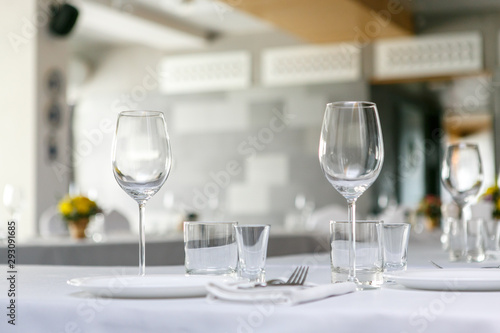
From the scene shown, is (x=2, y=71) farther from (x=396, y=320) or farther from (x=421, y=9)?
(x=396, y=320)

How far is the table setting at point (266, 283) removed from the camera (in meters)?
0.75

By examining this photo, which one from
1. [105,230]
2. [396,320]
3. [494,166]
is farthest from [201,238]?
[494,166]

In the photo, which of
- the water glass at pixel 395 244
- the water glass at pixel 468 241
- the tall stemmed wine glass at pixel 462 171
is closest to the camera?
the water glass at pixel 395 244

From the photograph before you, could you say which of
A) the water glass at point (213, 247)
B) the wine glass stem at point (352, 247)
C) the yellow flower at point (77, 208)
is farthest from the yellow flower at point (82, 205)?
the wine glass stem at point (352, 247)

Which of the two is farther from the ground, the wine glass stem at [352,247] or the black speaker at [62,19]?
the black speaker at [62,19]

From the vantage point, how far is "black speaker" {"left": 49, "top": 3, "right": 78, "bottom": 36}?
589cm

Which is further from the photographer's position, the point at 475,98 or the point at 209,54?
the point at 209,54

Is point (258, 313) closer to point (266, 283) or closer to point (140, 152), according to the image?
point (266, 283)

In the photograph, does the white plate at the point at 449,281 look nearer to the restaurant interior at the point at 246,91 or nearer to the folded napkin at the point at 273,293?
the folded napkin at the point at 273,293

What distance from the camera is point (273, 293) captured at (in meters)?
0.78

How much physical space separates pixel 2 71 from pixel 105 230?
210 cm

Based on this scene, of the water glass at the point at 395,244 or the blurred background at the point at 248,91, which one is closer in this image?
the water glass at the point at 395,244

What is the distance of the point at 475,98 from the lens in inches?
291

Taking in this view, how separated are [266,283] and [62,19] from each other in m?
5.39
